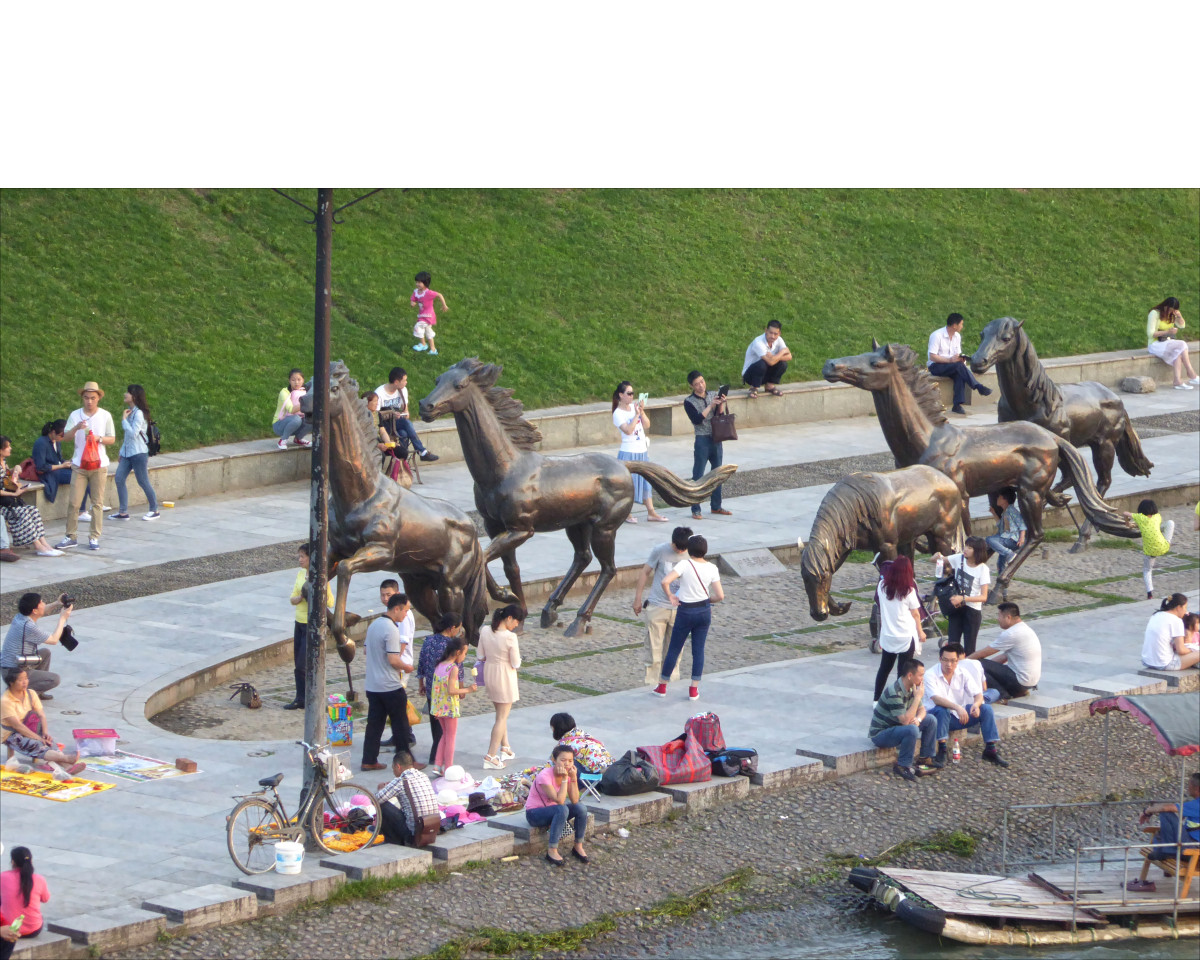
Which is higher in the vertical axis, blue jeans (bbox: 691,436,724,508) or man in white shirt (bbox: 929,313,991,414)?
man in white shirt (bbox: 929,313,991,414)

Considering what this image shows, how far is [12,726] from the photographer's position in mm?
13633

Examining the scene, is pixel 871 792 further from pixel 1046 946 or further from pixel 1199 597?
pixel 1199 597

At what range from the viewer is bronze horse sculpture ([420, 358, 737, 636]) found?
17.7 meters

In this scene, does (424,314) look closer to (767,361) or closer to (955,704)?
(767,361)

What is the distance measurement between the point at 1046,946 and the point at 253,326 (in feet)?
58.0

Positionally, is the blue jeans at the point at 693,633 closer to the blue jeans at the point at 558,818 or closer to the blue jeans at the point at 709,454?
the blue jeans at the point at 558,818

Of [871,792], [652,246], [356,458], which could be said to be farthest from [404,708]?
[652,246]

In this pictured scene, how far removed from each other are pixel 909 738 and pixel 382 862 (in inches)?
181

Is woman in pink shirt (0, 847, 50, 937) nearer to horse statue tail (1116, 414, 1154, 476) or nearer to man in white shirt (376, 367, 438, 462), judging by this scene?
man in white shirt (376, 367, 438, 462)

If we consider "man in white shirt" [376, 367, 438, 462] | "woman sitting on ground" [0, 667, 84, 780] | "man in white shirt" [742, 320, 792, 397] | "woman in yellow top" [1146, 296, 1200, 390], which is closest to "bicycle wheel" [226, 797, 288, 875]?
"woman sitting on ground" [0, 667, 84, 780]

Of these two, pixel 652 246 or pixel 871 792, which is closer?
pixel 871 792

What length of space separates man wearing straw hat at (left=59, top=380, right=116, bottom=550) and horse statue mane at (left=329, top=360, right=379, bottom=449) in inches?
242

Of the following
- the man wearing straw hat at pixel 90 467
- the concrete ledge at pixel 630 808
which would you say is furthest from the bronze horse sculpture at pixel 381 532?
the man wearing straw hat at pixel 90 467

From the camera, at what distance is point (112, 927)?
10.6m
